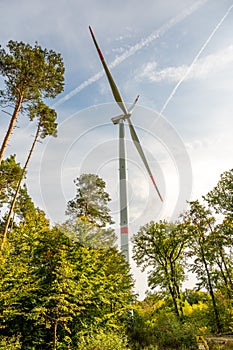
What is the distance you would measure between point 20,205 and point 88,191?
23.7 ft

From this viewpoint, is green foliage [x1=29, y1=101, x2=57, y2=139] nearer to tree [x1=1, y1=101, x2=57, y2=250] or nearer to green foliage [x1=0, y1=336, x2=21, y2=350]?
tree [x1=1, y1=101, x2=57, y2=250]

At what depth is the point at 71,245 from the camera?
1344cm

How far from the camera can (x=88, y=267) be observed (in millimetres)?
13312

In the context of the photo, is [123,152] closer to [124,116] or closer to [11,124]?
[124,116]

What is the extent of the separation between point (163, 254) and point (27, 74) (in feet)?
63.6

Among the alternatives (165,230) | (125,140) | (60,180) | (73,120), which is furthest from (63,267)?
(165,230)

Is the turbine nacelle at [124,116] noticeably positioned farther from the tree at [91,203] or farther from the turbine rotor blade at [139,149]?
the tree at [91,203]

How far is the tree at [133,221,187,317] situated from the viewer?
25438 mm

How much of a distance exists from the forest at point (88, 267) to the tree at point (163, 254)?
0.31ft

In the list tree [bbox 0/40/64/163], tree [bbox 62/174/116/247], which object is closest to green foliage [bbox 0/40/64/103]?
tree [bbox 0/40/64/163]

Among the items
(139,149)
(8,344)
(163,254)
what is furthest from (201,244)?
(8,344)

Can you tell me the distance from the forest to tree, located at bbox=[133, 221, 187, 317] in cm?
9

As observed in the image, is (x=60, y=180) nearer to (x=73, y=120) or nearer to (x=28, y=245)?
(x=73, y=120)

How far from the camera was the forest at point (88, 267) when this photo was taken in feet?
37.2
